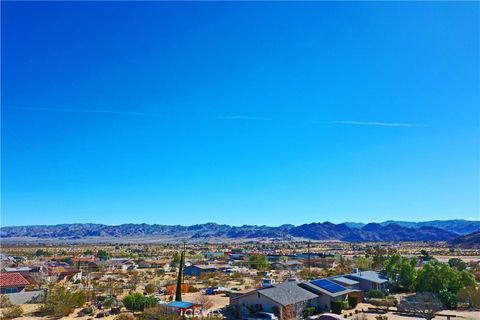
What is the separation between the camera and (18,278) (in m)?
51.8

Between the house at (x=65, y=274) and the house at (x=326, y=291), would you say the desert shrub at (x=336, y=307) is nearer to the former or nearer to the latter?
the house at (x=326, y=291)

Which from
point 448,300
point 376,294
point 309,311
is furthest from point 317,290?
point 448,300

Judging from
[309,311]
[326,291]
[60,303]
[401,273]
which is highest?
[401,273]

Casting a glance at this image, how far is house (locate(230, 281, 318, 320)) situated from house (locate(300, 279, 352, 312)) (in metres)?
1.01

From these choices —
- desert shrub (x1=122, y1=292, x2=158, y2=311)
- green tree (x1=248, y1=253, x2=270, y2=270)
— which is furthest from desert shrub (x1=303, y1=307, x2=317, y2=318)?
green tree (x1=248, y1=253, x2=270, y2=270)

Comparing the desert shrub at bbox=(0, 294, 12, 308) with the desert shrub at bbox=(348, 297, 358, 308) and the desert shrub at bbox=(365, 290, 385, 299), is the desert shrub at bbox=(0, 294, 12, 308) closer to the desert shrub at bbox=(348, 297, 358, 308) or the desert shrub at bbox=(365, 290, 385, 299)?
the desert shrub at bbox=(348, 297, 358, 308)

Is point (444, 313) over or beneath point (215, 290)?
beneath

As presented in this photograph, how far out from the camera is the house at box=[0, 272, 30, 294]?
4903 cm

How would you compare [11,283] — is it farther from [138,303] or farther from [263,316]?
[263,316]

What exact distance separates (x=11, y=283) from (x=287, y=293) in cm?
3242

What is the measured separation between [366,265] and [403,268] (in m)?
17.9

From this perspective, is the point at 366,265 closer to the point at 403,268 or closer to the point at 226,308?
the point at 403,268

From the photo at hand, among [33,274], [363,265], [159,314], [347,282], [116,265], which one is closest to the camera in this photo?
[159,314]

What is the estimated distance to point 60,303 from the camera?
40.1m
